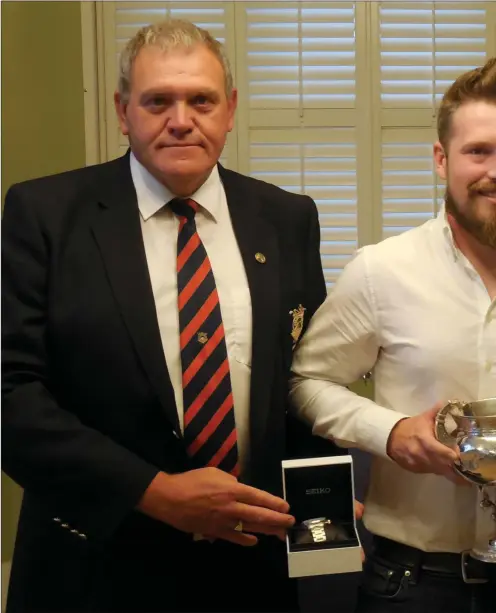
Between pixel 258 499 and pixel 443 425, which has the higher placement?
pixel 443 425

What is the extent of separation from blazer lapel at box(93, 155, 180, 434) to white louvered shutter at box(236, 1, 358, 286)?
193cm

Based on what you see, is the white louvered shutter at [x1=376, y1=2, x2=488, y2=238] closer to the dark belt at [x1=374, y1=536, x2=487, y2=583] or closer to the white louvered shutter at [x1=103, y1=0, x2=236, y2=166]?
the white louvered shutter at [x1=103, y1=0, x2=236, y2=166]

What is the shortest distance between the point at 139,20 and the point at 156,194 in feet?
6.84

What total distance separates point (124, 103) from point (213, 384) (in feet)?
1.75

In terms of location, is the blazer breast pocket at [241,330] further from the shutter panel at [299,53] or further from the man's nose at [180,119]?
the shutter panel at [299,53]

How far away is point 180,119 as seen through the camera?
1301 mm

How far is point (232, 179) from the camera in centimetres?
151

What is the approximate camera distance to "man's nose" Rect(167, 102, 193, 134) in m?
1.30

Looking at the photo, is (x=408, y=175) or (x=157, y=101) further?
(x=408, y=175)

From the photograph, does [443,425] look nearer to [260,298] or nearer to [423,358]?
[423,358]

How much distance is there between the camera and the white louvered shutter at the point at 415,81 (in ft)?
10.6

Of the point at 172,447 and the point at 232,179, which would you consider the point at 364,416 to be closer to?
the point at 172,447

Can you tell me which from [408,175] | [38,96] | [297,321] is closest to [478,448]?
[297,321]

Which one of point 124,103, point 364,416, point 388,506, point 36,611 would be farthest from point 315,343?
point 36,611
